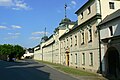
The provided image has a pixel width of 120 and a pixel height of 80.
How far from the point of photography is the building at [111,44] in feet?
77.2

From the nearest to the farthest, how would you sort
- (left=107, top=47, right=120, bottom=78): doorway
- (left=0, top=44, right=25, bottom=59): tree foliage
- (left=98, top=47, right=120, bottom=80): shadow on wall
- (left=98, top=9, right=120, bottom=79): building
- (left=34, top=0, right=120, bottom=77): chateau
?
1. (left=98, top=9, right=120, bottom=79): building
2. (left=98, top=47, right=120, bottom=80): shadow on wall
3. (left=107, top=47, right=120, bottom=78): doorway
4. (left=34, top=0, right=120, bottom=77): chateau
5. (left=0, top=44, right=25, bottom=59): tree foliage

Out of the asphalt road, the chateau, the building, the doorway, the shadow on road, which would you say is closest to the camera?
the asphalt road

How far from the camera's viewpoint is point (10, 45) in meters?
106

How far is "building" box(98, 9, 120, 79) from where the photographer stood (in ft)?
77.2

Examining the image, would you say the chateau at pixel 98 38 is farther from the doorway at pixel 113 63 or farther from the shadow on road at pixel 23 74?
the shadow on road at pixel 23 74

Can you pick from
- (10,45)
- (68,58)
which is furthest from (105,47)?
(10,45)

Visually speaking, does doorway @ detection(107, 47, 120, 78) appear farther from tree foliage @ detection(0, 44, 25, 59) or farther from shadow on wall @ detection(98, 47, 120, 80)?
tree foliage @ detection(0, 44, 25, 59)

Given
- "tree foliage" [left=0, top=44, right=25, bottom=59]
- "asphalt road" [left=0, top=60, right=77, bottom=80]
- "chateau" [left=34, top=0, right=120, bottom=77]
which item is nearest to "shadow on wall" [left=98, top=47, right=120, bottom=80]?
"chateau" [left=34, top=0, right=120, bottom=77]

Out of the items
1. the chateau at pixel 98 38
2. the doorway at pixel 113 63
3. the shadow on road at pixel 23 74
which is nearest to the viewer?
the shadow on road at pixel 23 74

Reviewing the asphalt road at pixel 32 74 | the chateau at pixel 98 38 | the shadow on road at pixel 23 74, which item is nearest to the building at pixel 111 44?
the chateau at pixel 98 38

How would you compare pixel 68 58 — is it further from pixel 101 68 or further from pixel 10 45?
pixel 10 45

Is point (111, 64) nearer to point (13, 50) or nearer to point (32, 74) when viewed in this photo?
point (32, 74)

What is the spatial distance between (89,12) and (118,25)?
361 inches

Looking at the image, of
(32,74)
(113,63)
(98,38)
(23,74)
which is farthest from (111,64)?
(23,74)
